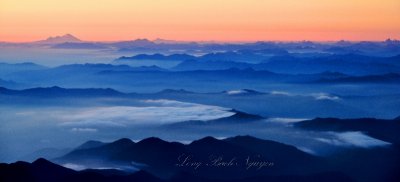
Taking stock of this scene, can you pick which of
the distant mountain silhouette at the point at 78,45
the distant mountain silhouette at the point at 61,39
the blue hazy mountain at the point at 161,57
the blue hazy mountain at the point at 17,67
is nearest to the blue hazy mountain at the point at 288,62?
the blue hazy mountain at the point at 161,57

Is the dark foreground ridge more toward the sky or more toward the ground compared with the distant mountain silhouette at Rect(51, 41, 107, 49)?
more toward the ground

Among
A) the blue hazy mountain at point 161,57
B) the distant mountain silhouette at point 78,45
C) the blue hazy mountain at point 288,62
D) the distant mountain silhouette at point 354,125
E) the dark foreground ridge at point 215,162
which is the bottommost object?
the dark foreground ridge at point 215,162

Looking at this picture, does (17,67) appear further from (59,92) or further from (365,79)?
(365,79)

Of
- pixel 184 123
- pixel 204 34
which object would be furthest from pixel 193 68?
pixel 184 123

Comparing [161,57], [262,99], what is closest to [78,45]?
[161,57]

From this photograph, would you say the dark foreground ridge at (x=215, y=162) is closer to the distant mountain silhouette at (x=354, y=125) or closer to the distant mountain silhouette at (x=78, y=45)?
the distant mountain silhouette at (x=354, y=125)

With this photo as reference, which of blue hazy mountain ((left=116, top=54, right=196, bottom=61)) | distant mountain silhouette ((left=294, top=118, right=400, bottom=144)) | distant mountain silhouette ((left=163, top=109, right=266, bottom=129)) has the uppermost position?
blue hazy mountain ((left=116, top=54, right=196, bottom=61))

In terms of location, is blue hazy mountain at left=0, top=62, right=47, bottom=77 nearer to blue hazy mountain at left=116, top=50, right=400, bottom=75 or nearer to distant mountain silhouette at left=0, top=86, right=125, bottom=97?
distant mountain silhouette at left=0, top=86, right=125, bottom=97

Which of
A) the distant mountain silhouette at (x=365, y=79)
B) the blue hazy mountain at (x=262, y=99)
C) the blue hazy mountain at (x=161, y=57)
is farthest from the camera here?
the blue hazy mountain at (x=161, y=57)

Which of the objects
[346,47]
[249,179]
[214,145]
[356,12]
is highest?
[356,12]

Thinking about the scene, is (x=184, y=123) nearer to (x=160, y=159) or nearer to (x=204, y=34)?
(x=160, y=159)

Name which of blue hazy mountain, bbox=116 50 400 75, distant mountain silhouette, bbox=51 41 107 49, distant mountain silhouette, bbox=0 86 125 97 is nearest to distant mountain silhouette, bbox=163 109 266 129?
blue hazy mountain, bbox=116 50 400 75
